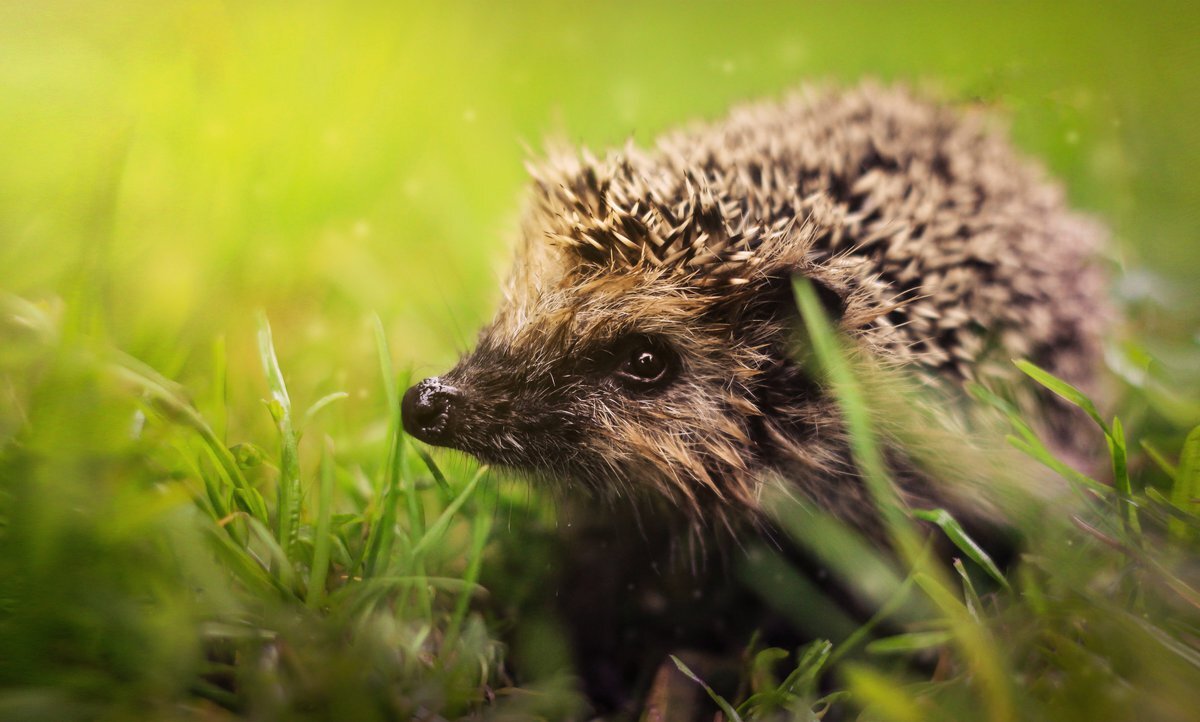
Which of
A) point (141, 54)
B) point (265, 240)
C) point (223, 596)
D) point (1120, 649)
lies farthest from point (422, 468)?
point (141, 54)

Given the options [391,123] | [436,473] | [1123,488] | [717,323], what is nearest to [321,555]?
[436,473]

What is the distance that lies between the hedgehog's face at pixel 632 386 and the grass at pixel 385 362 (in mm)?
170

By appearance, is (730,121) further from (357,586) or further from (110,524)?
(110,524)

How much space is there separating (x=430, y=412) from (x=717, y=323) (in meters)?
0.67

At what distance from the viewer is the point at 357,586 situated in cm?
139

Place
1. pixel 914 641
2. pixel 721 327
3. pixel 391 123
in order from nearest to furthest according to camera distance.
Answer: pixel 914 641, pixel 721 327, pixel 391 123

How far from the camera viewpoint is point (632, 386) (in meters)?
1.79

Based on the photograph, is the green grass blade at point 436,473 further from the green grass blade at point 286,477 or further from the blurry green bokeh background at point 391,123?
the blurry green bokeh background at point 391,123

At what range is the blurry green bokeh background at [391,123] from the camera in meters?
2.11

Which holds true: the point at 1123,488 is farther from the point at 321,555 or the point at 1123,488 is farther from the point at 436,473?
the point at 321,555

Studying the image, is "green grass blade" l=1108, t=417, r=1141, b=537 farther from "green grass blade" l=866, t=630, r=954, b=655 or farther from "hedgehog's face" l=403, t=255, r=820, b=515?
"hedgehog's face" l=403, t=255, r=820, b=515

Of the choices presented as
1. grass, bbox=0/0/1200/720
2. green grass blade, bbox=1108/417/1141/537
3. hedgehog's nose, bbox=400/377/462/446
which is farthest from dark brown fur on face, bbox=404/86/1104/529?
green grass blade, bbox=1108/417/1141/537

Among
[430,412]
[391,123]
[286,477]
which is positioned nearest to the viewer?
[286,477]

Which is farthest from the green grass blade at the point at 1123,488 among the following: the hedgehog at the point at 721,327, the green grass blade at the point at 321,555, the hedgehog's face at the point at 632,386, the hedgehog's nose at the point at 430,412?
the green grass blade at the point at 321,555
